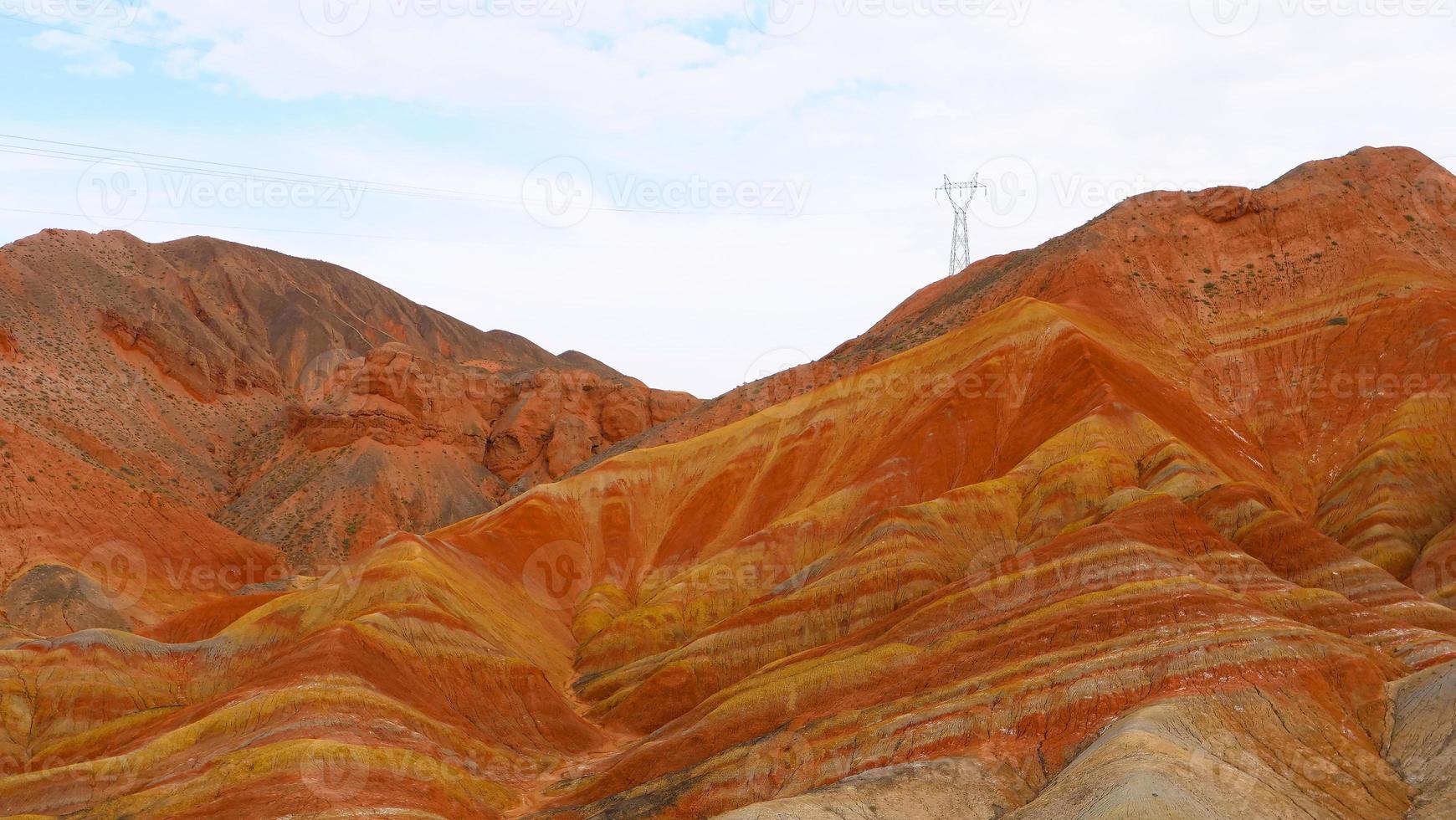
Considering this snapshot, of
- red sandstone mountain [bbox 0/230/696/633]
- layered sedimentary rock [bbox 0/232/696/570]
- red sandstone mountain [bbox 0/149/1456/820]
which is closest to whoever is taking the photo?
red sandstone mountain [bbox 0/149/1456/820]

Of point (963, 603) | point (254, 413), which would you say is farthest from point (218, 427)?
point (963, 603)

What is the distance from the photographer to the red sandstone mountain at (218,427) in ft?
303

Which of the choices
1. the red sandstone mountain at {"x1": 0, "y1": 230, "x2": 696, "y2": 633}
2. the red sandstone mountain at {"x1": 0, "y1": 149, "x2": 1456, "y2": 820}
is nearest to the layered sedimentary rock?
the red sandstone mountain at {"x1": 0, "y1": 230, "x2": 696, "y2": 633}

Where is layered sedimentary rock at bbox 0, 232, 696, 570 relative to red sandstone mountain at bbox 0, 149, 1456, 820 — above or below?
above

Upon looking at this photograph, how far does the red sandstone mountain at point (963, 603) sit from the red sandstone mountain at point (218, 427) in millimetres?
8379

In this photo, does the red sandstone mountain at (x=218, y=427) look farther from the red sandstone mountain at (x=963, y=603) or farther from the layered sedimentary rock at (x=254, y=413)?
the red sandstone mountain at (x=963, y=603)

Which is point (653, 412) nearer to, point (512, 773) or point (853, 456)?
point (853, 456)

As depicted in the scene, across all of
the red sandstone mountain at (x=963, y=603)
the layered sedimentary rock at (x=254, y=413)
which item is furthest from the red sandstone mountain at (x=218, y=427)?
the red sandstone mountain at (x=963, y=603)

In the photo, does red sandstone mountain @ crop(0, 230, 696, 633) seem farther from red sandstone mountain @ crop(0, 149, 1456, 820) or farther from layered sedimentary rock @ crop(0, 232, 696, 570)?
red sandstone mountain @ crop(0, 149, 1456, 820)

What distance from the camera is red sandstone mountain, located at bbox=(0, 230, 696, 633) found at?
9244 cm

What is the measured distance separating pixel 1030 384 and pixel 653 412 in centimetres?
7428

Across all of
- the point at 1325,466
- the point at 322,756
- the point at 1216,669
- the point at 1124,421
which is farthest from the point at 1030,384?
the point at 322,756

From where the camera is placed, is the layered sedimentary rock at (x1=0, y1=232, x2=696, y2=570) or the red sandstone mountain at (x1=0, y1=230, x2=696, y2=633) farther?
the layered sedimentary rock at (x1=0, y1=232, x2=696, y2=570)

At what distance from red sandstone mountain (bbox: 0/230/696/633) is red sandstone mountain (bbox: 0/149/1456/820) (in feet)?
27.5
